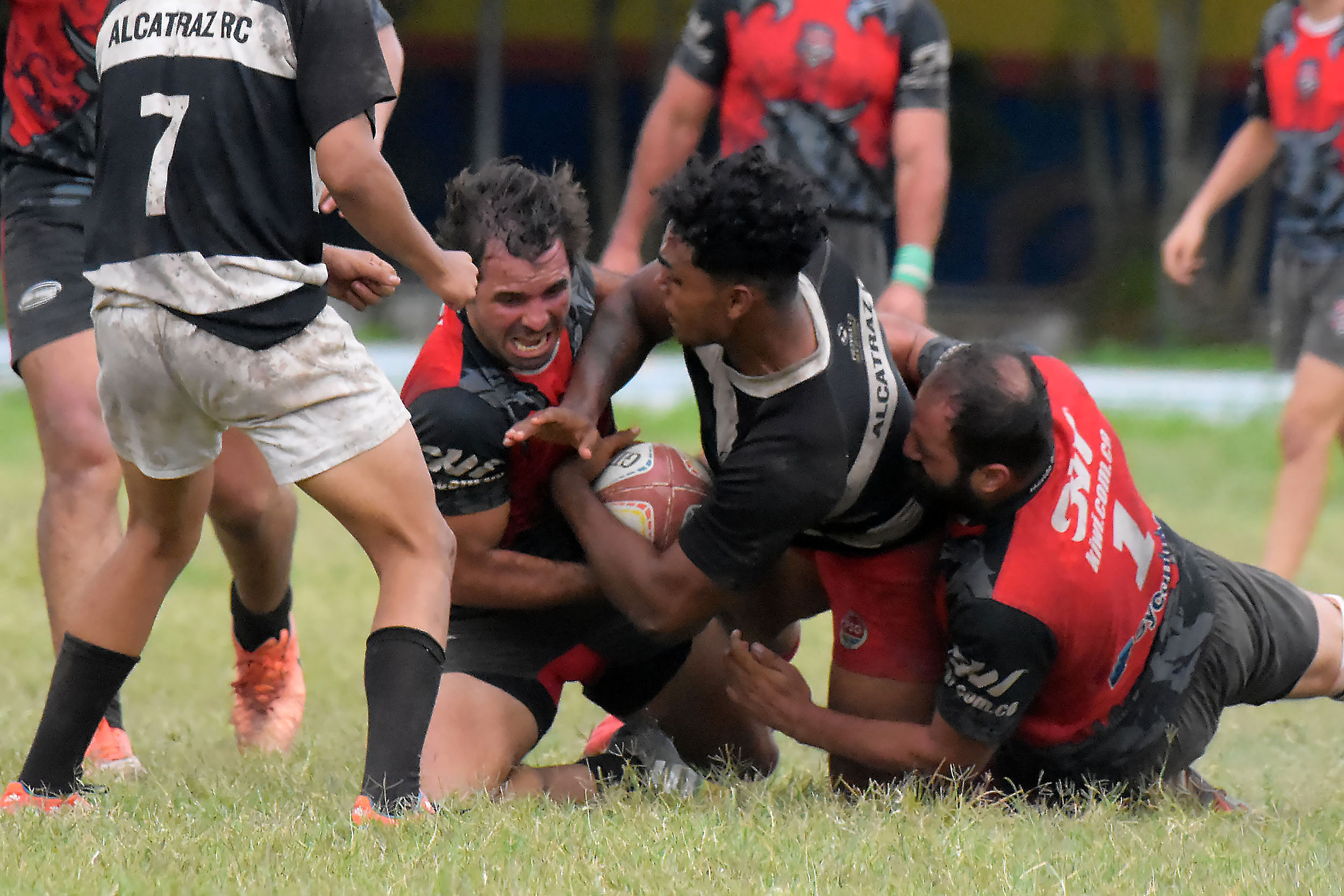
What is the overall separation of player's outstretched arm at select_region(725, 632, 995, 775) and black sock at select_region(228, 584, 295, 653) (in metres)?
1.40

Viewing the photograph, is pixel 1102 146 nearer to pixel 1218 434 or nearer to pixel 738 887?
pixel 1218 434

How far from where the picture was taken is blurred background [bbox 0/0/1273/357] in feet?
64.6

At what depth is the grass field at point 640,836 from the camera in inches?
117

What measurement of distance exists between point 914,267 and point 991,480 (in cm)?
196

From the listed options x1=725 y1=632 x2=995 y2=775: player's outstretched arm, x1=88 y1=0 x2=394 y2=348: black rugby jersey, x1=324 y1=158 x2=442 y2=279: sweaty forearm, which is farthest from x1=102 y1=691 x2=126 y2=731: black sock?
x1=324 y1=158 x2=442 y2=279: sweaty forearm

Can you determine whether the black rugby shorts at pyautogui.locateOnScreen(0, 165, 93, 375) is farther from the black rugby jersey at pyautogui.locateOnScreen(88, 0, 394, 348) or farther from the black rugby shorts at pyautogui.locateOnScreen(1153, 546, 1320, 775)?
the black rugby shorts at pyautogui.locateOnScreen(1153, 546, 1320, 775)

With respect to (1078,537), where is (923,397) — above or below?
above

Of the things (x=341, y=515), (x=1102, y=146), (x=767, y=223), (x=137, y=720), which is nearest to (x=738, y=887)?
(x=341, y=515)

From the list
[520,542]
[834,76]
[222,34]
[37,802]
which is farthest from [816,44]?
[37,802]

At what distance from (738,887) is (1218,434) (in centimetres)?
971

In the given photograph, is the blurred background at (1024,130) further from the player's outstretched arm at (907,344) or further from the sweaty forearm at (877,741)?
the sweaty forearm at (877,741)

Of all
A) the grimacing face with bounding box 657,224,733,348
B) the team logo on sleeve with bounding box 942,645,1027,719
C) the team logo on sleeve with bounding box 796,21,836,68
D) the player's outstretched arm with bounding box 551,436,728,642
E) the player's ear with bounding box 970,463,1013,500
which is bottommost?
the team logo on sleeve with bounding box 942,645,1027,719

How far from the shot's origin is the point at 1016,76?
2125cm

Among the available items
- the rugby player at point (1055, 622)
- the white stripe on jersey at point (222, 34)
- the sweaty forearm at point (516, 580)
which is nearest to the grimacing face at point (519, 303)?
the sweaty forearm at point (516, 580)
